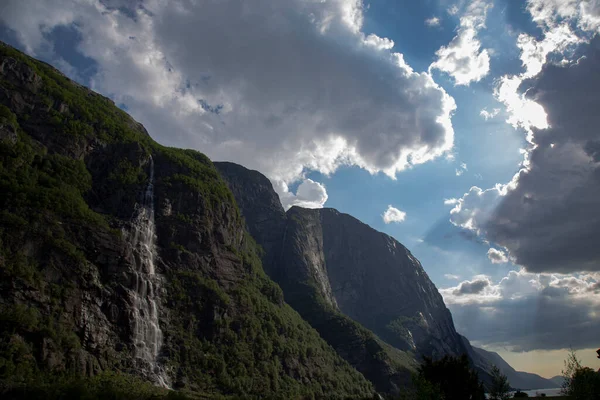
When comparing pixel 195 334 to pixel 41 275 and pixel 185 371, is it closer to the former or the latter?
pixel 185 371

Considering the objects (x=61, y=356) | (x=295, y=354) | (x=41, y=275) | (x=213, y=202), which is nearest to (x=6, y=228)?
(x=41, y=275)

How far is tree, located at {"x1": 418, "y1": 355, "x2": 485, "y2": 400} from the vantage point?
83.6 m

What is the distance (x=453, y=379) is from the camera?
85.5 meters

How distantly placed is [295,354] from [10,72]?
360ft

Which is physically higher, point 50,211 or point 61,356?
point 50,211

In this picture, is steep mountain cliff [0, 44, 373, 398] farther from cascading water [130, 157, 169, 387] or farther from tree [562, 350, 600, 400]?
tree [562, 350, 600, 400]

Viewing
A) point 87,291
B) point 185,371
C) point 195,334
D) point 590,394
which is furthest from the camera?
point 195,334

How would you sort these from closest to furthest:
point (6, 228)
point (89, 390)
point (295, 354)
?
point (89, 390), point (6, 228), point (295, 354)

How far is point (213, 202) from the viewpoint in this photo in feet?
454

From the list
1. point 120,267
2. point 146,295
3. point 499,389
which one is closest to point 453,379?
point 499,389

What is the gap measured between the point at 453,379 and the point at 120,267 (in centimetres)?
7279

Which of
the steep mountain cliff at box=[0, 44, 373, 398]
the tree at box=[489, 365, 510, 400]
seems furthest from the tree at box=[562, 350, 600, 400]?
the steep mountain cliff at box=[0, 44, 373, 398]

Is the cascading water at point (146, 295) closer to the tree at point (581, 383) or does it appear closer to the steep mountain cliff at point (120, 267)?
the steep mountain cliff at point (120, 267)

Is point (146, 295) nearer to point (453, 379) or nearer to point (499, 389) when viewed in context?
point (453, 379)
